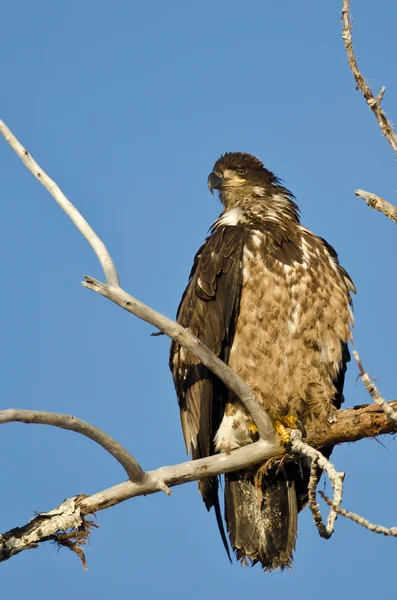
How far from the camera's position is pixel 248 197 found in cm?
771

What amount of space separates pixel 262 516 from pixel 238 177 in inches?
121

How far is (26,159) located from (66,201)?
0.33 m

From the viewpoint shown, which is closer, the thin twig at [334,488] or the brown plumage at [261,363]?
the thin twig at [334,488]

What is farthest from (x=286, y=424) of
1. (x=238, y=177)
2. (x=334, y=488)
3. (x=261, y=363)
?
(x=238, y=177)

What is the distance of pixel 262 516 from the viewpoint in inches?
249

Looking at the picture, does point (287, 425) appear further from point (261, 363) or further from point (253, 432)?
point (261, 363)

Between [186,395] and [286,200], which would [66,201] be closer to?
[186,395]

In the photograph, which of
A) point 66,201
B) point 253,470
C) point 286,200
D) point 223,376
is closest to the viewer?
point 66,201

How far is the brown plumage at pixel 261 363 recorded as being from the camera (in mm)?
6281

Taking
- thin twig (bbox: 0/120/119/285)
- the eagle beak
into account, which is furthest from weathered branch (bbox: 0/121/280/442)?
the eagle beak

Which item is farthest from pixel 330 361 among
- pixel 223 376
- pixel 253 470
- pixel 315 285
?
pixel 223 376

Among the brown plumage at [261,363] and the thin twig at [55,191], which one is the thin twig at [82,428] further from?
the brown plumage at [261,363]

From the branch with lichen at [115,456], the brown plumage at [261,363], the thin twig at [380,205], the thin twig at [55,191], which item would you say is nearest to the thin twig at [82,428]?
the branch with lichen at [115,456]

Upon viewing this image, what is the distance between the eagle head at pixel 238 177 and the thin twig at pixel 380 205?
9.36 ft
